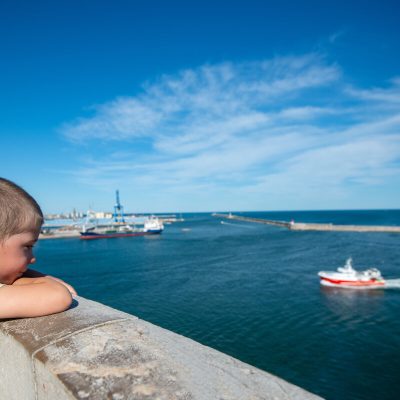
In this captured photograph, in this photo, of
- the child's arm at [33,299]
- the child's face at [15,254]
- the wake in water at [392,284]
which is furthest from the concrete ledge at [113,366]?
the wake in water at [392,284]

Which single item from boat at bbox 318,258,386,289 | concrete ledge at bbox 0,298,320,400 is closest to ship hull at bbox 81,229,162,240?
boat at bbox 318,258,386,289

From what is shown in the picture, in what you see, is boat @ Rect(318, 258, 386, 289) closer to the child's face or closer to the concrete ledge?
the concrete ledge

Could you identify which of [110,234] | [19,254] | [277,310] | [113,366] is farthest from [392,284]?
[110,234]

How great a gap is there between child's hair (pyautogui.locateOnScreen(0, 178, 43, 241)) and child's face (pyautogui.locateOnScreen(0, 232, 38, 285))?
0.03 m

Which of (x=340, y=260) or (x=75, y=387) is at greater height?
(x=75, y=387)

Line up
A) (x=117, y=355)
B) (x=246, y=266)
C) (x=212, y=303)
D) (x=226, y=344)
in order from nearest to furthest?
1. (x=117, y=355)
2. (x=226, y=344)
3. (x=212, y=303)
4. (x=246, y=266)

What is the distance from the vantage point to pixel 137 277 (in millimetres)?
30375

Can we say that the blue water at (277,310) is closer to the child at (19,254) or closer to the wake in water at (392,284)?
the wake in water at (392,284)

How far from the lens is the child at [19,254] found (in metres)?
1.38

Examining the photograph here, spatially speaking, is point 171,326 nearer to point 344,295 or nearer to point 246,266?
point 344,295

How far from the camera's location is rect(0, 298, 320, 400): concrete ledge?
3.38 ft

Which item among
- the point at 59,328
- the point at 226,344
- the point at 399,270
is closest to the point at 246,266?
the point at 399,270

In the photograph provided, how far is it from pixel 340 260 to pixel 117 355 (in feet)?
136

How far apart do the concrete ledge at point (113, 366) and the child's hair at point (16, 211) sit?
0.50 m
